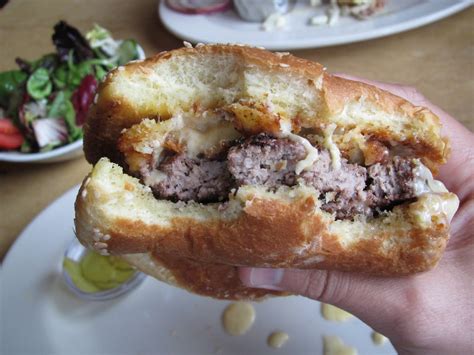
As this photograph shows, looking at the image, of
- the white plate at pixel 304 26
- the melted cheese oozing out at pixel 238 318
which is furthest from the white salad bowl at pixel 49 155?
the melted cheese oozing out at pixel 238 318

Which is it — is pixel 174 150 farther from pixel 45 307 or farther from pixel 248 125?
pixel 45 307

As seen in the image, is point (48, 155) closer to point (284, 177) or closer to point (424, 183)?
point (284, 177)

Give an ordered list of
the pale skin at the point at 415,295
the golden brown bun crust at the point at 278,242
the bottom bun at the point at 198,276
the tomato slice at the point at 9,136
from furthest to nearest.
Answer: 1. the tomato slice at the point at 9,136
2. the bottom bun at the point at 198,276
3. the pale skin at the point at 415,295
4. the golden brown bun crust at the point at 278,242

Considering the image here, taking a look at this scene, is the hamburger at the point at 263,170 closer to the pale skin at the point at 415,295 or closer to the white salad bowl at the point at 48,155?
the pale skin at the point at 415,295

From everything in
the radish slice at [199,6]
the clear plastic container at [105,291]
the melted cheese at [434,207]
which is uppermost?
the melted cheese at [434,207]

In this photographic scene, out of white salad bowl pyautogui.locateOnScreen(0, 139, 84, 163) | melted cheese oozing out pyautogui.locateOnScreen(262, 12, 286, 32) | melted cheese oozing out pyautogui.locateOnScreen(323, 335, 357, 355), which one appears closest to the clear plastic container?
white salad bowl pyautogui.locateOnScreen(0, 139, 84, 163)

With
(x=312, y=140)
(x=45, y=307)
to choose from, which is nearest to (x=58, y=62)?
(x=45, y=307)

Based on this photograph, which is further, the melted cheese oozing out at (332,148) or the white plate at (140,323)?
the white plate at (140,323)

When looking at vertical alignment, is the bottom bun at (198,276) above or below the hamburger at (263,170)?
below
